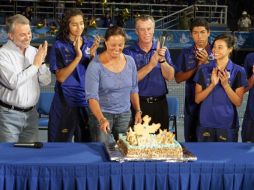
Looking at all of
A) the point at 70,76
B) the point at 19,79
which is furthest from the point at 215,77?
the point at 19,79

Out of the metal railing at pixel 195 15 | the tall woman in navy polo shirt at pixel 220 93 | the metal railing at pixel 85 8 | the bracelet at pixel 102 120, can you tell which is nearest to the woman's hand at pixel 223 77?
the tall woman in navy polo shirt at pixel 220 93

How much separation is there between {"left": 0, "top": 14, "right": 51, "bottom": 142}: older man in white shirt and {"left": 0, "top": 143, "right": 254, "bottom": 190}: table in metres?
0.74

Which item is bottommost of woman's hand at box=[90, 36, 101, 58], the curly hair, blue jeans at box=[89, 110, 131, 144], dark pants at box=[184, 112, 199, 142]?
dark pants at box=[184, 112, 199, 142]

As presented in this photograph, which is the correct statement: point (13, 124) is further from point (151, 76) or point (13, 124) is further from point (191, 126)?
point (191, 126)

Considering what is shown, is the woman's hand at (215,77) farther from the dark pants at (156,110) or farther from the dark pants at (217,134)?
the dark pants at (156,110)

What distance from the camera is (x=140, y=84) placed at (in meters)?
4.17

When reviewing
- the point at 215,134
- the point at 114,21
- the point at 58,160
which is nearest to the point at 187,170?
the point at 58,160

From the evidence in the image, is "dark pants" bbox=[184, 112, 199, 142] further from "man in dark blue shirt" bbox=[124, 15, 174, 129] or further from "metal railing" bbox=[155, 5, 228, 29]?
"metal railing" bbox=[155, 5, 228, 29]

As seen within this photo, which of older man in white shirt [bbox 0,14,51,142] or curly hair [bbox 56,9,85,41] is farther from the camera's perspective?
curly hair [bbox 56,9,85,41]

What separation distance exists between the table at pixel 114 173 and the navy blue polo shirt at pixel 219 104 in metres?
0.88

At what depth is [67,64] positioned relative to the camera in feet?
13.1

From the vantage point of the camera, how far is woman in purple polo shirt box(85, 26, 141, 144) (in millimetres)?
3514

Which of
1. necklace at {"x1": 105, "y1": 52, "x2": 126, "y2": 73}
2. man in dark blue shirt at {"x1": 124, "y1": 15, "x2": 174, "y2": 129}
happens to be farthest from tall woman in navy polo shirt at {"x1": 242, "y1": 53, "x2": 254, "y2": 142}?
necklace at {"x1": 105, "y1": 52, "x2": 126, "y2": 73}

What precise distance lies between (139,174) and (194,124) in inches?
65.8
